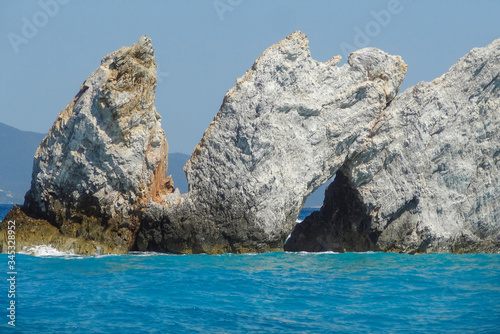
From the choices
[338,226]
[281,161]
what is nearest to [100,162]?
[281,161]

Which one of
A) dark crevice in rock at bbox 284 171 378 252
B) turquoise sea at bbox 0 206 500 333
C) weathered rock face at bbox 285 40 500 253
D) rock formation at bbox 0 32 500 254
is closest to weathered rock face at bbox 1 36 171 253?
rock formation at bbox 0 32 500 254

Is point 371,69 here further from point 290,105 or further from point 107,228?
point 107,228

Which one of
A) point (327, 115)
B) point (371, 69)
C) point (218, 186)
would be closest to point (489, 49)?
point (371, 69)

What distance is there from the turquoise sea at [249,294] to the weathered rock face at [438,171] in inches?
84.5

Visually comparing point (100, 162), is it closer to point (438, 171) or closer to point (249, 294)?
point (249, 294)

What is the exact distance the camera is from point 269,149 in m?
21.1

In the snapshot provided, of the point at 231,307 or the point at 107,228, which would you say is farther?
the point at 107,228

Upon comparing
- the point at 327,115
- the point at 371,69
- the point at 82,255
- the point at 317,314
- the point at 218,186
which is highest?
the point at 371,69

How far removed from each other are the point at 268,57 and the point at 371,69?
3.74 m

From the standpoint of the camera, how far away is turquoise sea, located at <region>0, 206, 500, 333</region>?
12.5m

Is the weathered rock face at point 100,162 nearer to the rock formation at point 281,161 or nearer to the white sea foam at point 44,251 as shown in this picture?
the rock formation at point 281,161

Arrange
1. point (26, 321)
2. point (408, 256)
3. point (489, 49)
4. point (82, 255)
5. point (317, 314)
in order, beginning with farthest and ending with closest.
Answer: point (489, 49) < point (408, 256) < point (82, 255) < point (317, 314) < point (26, 321)

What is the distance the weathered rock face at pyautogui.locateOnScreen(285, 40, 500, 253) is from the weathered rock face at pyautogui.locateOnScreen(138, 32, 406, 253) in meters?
0.95

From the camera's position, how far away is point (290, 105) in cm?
2161
